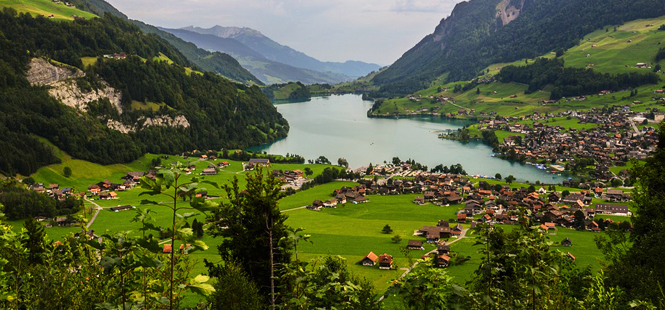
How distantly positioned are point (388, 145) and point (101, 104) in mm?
74940

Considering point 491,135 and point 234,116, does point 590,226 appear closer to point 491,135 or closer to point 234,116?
point 491,135

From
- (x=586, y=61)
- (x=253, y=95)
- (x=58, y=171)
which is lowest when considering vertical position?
(x=58, y=171)

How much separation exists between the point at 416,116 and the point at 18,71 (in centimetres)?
13991

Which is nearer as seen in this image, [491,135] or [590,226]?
[590,226]

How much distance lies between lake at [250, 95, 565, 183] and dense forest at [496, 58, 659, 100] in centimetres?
4093

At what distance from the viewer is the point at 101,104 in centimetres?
10988

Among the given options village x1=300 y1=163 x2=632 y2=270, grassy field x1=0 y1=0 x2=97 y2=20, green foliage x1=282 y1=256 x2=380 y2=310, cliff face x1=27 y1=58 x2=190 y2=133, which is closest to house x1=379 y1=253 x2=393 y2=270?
village x1=300 y1=163 x2=632 y2=270

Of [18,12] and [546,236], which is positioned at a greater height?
[18,12]

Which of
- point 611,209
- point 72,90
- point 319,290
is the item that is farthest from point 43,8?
point 319,290

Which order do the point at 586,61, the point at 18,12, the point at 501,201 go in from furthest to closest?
the point at 586,61
the point at 18,12
the point at 501,201

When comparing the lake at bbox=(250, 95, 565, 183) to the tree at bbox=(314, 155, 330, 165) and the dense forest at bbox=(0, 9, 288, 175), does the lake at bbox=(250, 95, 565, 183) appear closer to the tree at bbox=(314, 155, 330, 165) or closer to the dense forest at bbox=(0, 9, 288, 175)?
the tree at bbox=(314, 155, 330, 165)

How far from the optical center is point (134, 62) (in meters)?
130

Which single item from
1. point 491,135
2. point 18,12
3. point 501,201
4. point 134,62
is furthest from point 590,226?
point 18,12

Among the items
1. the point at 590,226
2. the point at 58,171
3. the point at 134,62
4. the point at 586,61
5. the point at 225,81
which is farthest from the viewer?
the point at 586,61
